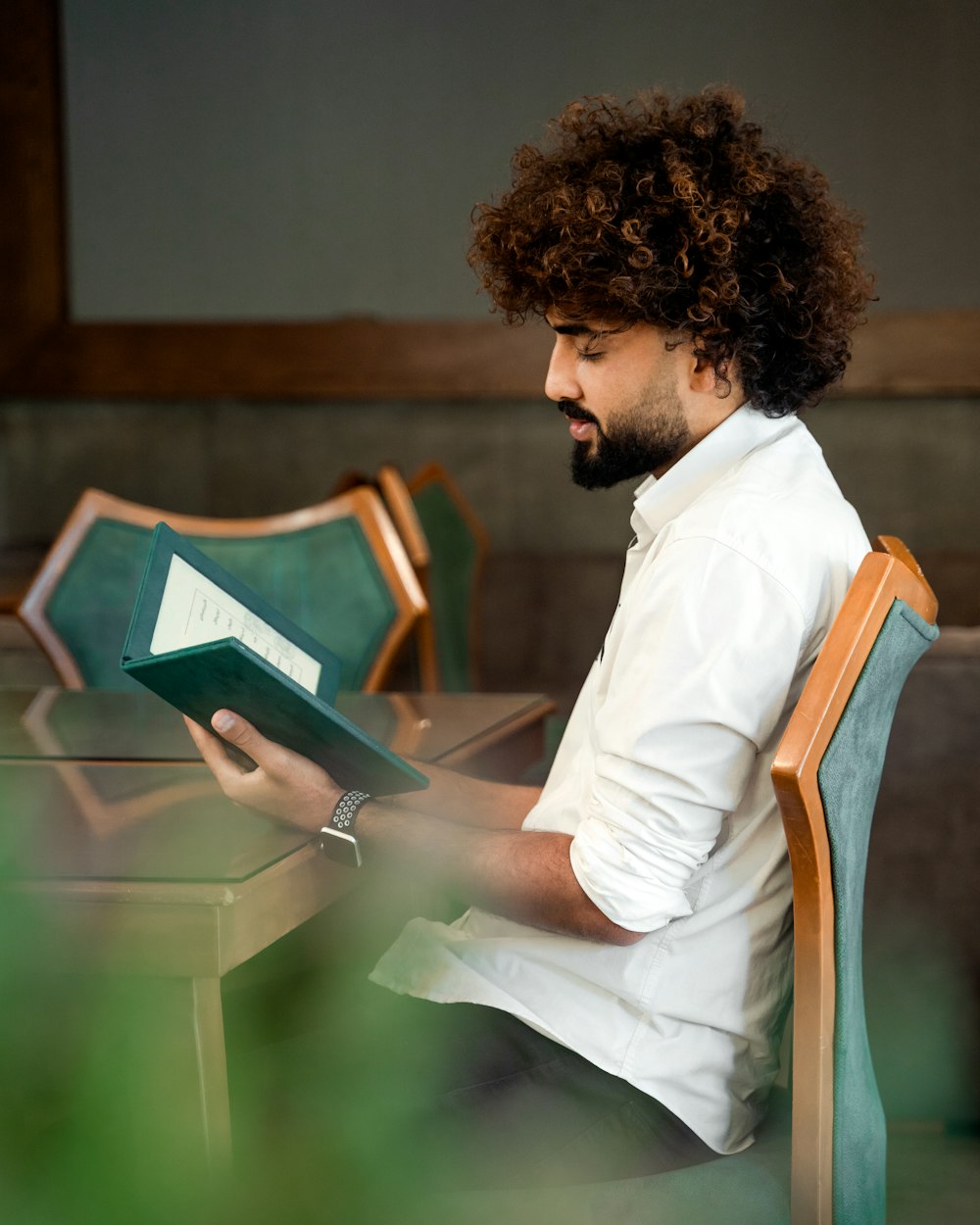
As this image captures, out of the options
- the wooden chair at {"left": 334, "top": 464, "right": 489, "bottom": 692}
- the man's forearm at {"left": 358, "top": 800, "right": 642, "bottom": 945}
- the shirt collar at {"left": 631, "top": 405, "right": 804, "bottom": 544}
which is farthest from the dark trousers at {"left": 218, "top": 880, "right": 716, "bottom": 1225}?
the wooden chair at {"left": 334, "top": 464, "right": 489, "bottom": 692}

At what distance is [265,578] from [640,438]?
4.16 feet

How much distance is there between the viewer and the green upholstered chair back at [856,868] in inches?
36.6

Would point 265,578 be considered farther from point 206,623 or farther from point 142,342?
point 142,342

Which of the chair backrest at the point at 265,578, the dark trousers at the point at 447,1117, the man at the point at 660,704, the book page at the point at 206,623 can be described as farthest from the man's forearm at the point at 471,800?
the chair backrest at the point at 265,578

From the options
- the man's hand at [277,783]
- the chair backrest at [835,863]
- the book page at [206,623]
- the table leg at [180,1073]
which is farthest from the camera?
the book page at [206,623]

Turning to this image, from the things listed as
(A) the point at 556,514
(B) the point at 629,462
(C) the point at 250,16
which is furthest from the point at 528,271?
(C) the point at 250,16

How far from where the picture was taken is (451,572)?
386 cm

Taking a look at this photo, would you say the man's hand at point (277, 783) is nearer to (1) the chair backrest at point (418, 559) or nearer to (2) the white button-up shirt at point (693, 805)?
(2) the white button-up shirt at point (693, 805)

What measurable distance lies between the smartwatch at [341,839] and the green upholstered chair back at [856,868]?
41 centimetres

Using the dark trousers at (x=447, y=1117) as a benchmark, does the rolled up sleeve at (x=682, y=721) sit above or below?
above

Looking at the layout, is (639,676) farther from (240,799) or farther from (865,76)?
(865,76)

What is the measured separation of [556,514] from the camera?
526cm

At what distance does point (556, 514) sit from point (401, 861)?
4.14 meters

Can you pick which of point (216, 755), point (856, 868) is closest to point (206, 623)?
point (216, 755)
